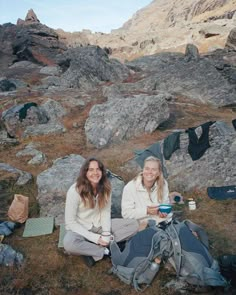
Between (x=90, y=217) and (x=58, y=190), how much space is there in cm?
304

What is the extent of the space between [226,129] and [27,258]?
7818mm

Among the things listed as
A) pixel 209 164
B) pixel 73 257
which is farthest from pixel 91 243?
pixel 209 164

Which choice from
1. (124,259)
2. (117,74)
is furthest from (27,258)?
(117,74)

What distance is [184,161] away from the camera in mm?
10594

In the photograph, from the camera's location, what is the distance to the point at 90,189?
608 centimetres

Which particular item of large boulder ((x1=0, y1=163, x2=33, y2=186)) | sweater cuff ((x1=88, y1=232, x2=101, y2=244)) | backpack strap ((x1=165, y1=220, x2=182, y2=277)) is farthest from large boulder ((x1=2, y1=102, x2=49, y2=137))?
backpack strap ((x1=165, y1=220, x2=182, y2=277))

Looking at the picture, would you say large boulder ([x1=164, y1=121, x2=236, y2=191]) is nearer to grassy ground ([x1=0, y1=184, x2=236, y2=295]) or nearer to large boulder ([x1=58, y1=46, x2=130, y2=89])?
grassy ground ([x1=0, y1=184, x2=236, y2=295])

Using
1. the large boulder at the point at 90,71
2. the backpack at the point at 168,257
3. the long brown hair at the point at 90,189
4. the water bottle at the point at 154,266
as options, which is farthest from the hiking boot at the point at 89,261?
the large boulder at the point at 90,71

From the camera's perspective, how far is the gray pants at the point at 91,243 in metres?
6.04

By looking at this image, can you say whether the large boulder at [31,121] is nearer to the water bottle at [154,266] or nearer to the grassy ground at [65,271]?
the grassy ground at [65,271]

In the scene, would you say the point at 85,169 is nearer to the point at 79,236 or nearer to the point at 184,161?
the point at 79,236

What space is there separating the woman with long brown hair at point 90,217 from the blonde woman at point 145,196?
0.28 m

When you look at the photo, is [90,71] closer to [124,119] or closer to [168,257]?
[124,119]

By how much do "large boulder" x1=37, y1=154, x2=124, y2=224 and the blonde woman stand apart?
6.18ft
